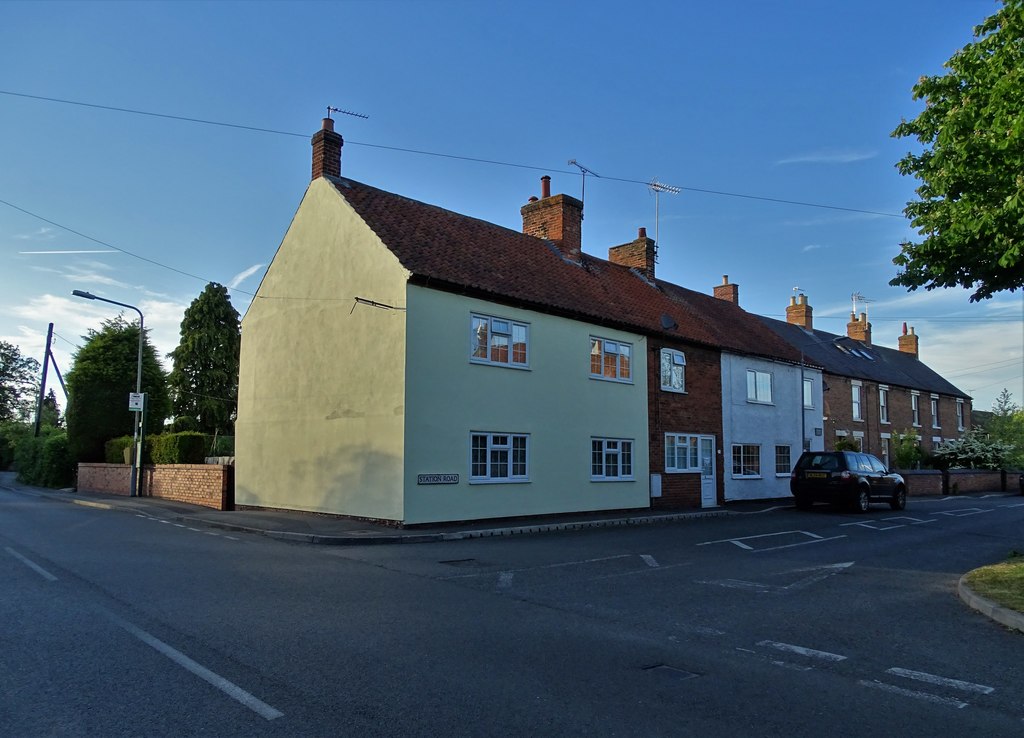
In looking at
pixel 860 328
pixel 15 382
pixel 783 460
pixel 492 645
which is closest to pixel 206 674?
pixel 492 645

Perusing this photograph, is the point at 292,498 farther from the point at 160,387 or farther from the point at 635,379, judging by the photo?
the point at 160,387

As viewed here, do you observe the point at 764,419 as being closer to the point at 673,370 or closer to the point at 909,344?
the point at 673,370

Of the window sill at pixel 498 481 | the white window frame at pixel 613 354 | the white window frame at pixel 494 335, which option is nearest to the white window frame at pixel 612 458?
the white window frame at pixel 613 354

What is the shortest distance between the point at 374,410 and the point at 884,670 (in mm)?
12609

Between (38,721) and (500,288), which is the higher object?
(500,288)

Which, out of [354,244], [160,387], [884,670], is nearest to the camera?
[884,670]

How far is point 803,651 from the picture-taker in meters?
6.43

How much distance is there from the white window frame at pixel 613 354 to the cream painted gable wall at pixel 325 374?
6.65 m

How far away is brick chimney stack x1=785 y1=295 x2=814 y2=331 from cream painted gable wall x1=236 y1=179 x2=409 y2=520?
30576mm

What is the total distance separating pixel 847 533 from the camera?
1658 cm

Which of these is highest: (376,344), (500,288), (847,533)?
(500,288)

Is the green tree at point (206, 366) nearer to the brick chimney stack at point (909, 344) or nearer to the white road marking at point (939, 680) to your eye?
the brick chimney stack at point (909, 344)

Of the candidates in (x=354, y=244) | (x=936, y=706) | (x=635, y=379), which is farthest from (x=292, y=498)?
(x=936, y=706)

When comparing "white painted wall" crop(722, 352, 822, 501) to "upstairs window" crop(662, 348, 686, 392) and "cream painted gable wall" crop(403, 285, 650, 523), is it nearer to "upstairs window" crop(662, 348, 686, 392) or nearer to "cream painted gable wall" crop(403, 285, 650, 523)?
"upstairs window" crop(662, 348, 686, 392)
